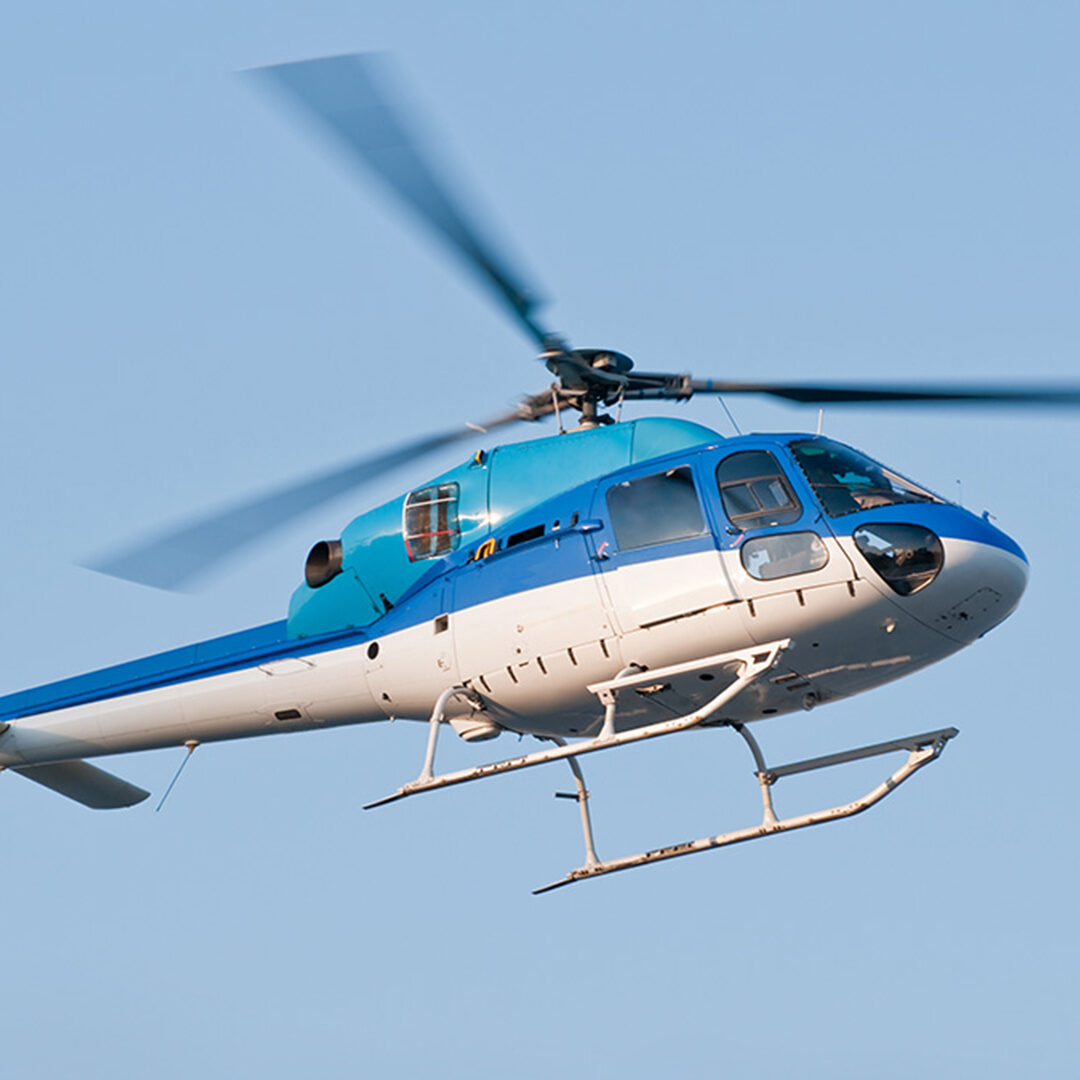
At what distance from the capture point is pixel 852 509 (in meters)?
15.9

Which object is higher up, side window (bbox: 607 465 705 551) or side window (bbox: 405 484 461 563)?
side window (bbox: 405 484 461 563)

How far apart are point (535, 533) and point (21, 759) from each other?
273 inches

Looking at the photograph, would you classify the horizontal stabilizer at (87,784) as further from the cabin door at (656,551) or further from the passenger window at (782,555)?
the passenger window at (782,555)

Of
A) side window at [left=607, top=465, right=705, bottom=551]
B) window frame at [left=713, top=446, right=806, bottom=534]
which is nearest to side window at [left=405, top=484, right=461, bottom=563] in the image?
side window at [left=607, top=465, right=705, bottom=551]

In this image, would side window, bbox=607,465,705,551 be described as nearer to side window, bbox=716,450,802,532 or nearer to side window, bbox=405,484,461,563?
side window, bbox=716,450,802,532

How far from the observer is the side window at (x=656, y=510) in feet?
53.8

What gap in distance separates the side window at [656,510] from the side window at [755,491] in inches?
11.3

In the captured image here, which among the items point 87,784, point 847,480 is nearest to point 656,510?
point 847,480

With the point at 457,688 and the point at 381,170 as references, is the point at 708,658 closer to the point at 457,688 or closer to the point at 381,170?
the point at 457,688

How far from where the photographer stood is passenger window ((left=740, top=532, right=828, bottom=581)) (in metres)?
15.7

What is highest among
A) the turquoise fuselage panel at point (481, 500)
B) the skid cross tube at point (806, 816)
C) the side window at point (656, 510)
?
the turquoise fuselage panel at point (481, 500)

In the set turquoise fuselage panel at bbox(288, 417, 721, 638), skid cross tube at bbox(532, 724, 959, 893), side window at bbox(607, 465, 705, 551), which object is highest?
turquoise fuselage panel at bbox(288, 417, 721, 638)

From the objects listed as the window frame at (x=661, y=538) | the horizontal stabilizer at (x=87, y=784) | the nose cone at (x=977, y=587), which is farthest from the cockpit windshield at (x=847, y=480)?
the horizontal stabilizer at (x=87, y=784)

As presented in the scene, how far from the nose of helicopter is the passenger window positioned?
349mm
